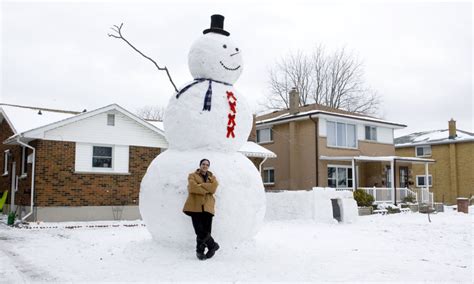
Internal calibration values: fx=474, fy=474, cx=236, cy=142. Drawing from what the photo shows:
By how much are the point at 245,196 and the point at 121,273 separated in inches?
93.0

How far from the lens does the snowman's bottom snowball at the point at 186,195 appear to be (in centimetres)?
780

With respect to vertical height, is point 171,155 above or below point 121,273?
above

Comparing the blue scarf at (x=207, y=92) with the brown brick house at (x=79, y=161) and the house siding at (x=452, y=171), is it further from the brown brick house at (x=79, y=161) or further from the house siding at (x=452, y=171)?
the house siding at (x=452, y=171)

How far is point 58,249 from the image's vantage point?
32.1ft

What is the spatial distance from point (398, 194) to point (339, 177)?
10.8 feet

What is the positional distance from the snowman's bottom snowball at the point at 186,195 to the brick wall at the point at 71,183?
356 inches

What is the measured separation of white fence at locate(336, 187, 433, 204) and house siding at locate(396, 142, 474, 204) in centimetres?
645

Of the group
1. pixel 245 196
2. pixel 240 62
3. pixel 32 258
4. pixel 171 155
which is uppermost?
pixel 240 62

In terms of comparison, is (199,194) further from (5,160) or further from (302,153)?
(302,153)

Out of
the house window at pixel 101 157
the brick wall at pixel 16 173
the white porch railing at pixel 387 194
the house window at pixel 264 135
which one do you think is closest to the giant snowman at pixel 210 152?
the house window at pixel 101 157

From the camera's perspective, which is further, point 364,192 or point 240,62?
point 364,192

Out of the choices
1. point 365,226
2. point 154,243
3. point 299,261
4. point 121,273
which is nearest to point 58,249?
point 154,243

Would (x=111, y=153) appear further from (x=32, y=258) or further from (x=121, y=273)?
(x=121, y=273)

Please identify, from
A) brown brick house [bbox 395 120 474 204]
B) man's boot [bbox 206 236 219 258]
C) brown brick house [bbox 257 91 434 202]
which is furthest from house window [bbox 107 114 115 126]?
brown brick house [bbox 395 120 474 204]
